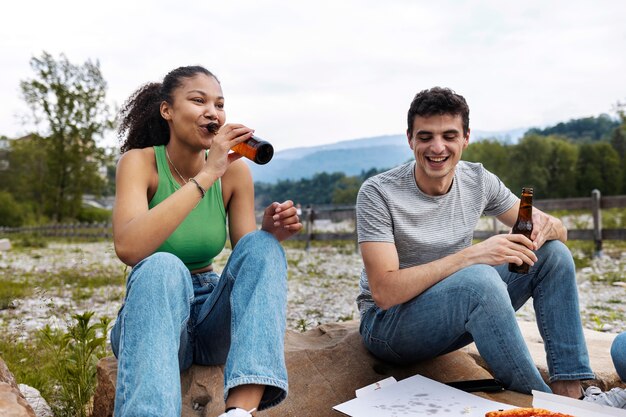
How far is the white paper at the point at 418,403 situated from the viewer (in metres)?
2.55

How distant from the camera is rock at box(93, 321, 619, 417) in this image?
9.81 feet

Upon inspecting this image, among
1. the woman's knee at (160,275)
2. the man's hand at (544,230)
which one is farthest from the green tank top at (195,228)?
the man's hand at (544,230)

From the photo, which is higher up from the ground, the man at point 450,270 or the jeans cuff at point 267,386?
the man at point 450,270

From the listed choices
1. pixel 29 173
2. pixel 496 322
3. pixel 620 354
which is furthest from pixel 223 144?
pixel 29 173

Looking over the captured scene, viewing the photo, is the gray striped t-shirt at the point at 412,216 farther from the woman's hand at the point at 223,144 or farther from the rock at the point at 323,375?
the woman's hand at the point at 223,144

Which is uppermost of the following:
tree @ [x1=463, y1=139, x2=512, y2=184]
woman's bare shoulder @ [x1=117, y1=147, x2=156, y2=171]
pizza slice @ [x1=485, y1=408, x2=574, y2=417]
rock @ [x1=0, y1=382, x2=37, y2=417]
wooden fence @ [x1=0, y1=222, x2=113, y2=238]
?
tree @ [x1=463, y1=139, x2=512, y2=184]

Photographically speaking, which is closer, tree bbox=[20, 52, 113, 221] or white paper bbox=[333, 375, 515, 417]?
white paper bbox=[333, 375, 515, 417]

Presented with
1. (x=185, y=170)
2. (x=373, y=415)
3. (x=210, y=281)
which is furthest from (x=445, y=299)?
(x=185, y=170)

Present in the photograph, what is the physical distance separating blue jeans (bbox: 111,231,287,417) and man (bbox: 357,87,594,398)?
25.1 inches

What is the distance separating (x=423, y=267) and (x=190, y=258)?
46.1 inches

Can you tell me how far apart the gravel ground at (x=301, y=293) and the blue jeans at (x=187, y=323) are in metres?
1.29

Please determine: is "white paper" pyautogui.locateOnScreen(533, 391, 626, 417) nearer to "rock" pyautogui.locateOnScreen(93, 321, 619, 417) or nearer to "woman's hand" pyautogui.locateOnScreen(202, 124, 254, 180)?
"rock" pyautogui.locateOnScreen(93, 321, 619, 417)

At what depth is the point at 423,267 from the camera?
2816mm

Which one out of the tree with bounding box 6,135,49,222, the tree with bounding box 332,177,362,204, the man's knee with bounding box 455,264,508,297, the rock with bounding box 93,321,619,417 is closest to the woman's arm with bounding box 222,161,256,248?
the rock with bounding box 93,321,619,417
